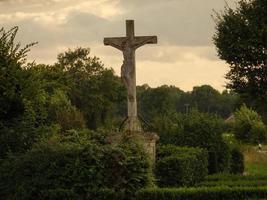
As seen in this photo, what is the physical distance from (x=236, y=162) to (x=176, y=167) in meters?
14.6

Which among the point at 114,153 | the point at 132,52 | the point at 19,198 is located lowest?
the point at 19,198

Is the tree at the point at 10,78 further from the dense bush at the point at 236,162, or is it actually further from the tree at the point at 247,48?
the dense bush at the point at 236,162

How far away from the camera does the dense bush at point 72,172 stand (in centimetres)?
1631

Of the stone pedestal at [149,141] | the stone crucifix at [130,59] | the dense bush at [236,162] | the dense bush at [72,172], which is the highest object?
the stone crucifix at [130,59]

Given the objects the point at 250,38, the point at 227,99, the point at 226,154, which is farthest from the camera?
the point at 227,99

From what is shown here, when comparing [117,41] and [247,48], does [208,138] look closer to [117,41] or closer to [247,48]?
[247,48]

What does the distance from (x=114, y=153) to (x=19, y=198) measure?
2.48 m

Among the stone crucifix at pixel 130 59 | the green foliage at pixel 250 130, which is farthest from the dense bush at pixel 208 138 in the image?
the green foliage at pixel 250 130

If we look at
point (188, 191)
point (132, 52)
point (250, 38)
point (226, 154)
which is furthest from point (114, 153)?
point (226, 154)

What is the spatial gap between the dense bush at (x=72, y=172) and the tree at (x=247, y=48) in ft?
36.8

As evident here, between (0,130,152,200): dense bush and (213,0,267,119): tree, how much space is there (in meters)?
11.2

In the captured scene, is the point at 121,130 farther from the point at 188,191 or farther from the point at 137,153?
the point at 188,191

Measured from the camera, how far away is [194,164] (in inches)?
842

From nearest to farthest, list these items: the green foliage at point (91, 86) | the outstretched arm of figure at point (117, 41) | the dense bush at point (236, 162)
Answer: the outstretched arm of figure at point (117, 41) → the dense bush at point (236, 162) → the green foliage at point (91, 86)
